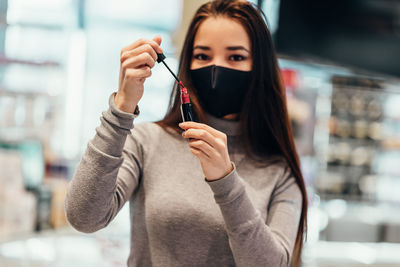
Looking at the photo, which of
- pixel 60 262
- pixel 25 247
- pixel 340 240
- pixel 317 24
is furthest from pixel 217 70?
pixel 340 240

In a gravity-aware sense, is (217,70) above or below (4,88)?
above

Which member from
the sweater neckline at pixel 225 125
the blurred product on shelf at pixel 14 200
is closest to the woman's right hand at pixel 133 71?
the sweater neckline at pixel 225 125

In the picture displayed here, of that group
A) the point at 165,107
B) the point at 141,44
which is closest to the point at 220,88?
the point at 141,44

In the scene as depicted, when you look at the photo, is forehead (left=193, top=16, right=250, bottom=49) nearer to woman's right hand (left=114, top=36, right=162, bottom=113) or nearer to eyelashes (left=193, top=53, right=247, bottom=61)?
eyelashes (left=193, top=53, right=247, bottom=61)

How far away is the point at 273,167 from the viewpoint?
4.25ft

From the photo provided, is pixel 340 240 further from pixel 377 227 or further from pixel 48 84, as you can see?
pixel 48 84

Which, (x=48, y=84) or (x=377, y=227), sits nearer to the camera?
(x=48, y=84)

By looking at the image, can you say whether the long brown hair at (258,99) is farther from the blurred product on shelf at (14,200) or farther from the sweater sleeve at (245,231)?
the blurred product on shelf at (14,200)

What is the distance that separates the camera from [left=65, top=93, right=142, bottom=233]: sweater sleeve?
965mm

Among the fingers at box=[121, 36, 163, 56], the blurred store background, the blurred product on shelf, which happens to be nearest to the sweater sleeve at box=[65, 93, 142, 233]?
the fingers at box=[121, 36, 163, 56]

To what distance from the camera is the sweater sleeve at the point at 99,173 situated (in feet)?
3.17

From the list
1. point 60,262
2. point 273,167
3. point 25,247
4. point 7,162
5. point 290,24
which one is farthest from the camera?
point 290,24

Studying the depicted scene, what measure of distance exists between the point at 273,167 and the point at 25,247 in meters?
1.63

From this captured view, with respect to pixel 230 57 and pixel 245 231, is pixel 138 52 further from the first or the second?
pixel 245 231
